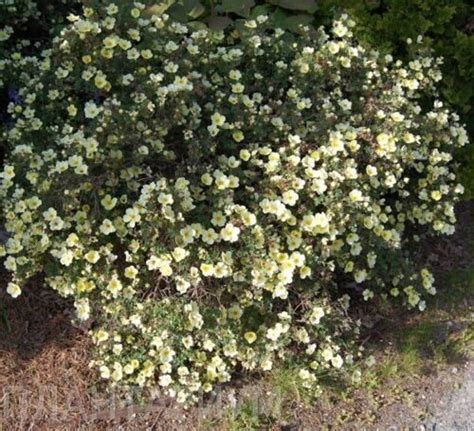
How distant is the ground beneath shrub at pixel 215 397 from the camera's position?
10.5 ft

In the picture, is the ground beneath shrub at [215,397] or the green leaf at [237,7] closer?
the ground beneath shrub at [215,397]

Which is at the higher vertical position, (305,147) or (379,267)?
(305,147)

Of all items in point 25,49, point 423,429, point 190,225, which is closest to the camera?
point 190,225

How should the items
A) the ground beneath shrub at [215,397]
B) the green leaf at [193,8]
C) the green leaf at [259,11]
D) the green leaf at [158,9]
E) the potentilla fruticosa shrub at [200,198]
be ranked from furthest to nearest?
the green leaf at [259,11], the green leaf at [193,8], the green leaf at [158,9], the ground beneath shrub at [215,397], the potentilla fruticosa shrub at [200,198]

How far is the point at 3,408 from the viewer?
320 cm

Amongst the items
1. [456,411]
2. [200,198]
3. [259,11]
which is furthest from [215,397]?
[259,11]

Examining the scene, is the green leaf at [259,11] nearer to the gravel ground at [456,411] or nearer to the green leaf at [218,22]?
the green leaf at [218,22]

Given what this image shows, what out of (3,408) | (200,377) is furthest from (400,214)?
(3,408)

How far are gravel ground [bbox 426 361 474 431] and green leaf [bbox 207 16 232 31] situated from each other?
2186 mm

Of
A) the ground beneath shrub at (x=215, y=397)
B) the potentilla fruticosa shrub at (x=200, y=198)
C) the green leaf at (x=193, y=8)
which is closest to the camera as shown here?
the potentilla fruticosa shrub at (x=200, y=198)

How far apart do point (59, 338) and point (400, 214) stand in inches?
69.1

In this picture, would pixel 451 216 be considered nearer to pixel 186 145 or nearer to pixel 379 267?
pixel 379 267

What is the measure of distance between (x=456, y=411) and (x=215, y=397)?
42.9 inches

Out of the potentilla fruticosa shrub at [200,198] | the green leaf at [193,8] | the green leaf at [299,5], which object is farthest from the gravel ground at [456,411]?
the green leaf at [193,8]
